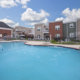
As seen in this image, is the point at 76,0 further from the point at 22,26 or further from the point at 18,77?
the point at 22,26

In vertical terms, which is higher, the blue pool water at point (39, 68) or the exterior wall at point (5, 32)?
the exterior wall at point (5, 32)

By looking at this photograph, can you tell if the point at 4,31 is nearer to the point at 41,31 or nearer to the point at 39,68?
the point at 41,31

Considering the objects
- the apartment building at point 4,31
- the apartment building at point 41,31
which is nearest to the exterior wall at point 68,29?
the apartment building at point 41,31

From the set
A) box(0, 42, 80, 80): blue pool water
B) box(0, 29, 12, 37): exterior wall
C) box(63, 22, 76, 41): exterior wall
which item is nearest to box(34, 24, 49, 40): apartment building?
box(63, 22, 76, 41): exterior wall

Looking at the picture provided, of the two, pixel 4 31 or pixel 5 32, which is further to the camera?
pixel 5 32

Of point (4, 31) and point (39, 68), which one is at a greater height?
point (4, 31)

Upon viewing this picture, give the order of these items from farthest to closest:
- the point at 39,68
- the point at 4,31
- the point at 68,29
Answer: the point at 4,31, the point at 68,29, the point at 39,68

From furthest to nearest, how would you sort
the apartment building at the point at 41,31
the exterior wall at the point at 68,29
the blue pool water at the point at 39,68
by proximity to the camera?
the apartment building at the point at 41,31, the exterior wall at the point at 68,29, the blue pool water at the point at 39,68

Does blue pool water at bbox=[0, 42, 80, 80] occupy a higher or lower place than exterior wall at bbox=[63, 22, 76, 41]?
lower

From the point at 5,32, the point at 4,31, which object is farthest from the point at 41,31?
the point at 4,31

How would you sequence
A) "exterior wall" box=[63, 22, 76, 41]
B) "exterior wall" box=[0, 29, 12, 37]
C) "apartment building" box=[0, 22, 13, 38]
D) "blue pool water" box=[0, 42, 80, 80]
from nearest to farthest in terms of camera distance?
"blue pool water" box=[0, 42, 80, 80], "exterior wall" box=[63, 22, 76, 41], "apartment building" box=[0, 22, 13, 38], "exterior wall" box=[0, 29, 12, 37]

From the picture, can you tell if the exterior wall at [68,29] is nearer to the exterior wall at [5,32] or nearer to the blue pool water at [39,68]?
the blue pool water at [39,68]

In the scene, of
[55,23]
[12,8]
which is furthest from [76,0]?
[12,8]

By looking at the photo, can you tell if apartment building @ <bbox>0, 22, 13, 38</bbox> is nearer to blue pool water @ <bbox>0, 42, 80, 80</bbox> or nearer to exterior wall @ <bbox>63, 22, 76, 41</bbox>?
exterior wall @ <bbox>63, 22, 76, 41</bbox>
